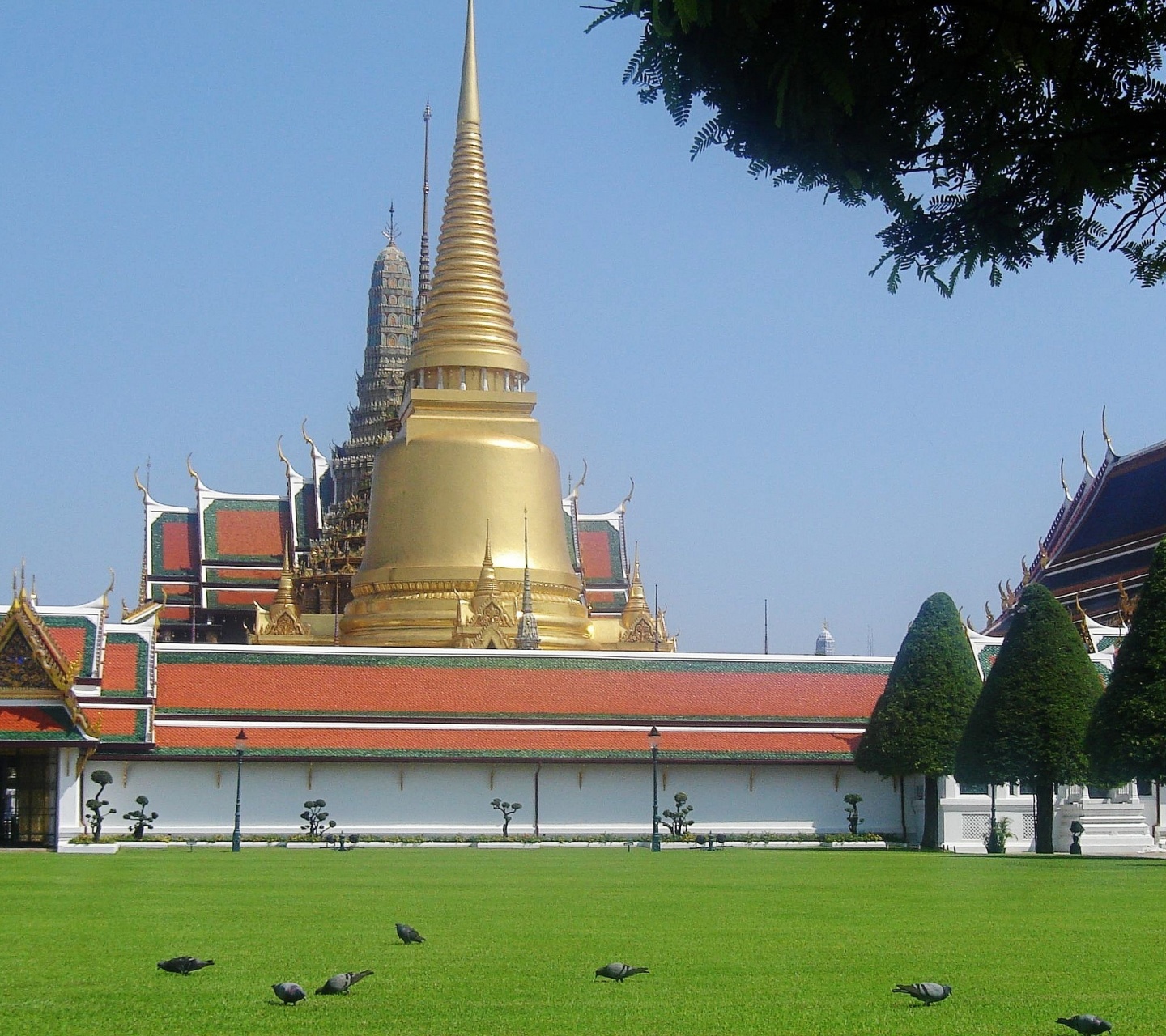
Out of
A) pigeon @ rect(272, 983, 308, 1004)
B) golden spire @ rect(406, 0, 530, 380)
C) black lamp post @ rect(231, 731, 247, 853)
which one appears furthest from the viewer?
golden spire @ rect(406, 0, 530, 380)

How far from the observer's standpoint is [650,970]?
10914 mm

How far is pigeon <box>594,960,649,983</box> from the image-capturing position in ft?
33.2

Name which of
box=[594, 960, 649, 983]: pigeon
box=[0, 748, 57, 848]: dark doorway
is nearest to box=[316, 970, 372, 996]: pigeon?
box=[594, 960, 649, 983]: pigeon

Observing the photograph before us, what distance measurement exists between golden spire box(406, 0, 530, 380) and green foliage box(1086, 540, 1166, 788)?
978 inches

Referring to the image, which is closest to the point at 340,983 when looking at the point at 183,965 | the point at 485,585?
the point at 183,965

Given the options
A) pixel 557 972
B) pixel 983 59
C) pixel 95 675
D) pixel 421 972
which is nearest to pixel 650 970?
pixel 557 972

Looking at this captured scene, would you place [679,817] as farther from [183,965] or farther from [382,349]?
[382,349]

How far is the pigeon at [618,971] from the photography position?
1011 centimetres

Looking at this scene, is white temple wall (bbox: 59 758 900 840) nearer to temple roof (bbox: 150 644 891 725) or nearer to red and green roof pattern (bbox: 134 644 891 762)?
red and green roof pattern (bbox: 134 644 891 762)

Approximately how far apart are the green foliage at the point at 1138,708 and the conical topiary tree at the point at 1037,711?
181cm

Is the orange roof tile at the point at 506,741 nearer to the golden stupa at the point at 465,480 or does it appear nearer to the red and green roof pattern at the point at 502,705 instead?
the red and green roof pattern at the point at 502,705

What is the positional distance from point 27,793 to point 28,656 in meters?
2.18

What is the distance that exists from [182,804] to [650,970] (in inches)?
977

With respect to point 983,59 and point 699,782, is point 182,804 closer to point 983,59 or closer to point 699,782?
point 699,782
